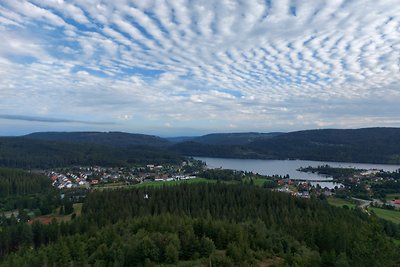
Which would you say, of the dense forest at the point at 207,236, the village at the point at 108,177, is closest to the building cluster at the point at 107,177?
the village at the point at 108,177

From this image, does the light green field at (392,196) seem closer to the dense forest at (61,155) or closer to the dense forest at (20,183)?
the dense forest at (20,183)

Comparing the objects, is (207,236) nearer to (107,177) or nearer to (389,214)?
(389,214)

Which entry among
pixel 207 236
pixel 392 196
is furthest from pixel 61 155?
pixel 207 236

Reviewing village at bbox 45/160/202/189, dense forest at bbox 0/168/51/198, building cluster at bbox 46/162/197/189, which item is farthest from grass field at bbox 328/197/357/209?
dense forest at bbox 0/168/51/198

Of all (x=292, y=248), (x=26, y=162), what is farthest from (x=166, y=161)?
(x=292, y=248)

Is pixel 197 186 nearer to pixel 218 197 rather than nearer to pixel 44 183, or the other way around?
pixel 218 197

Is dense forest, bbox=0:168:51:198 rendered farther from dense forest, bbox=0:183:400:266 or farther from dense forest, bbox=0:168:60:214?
dense forest, bbox=0:183:400:266
